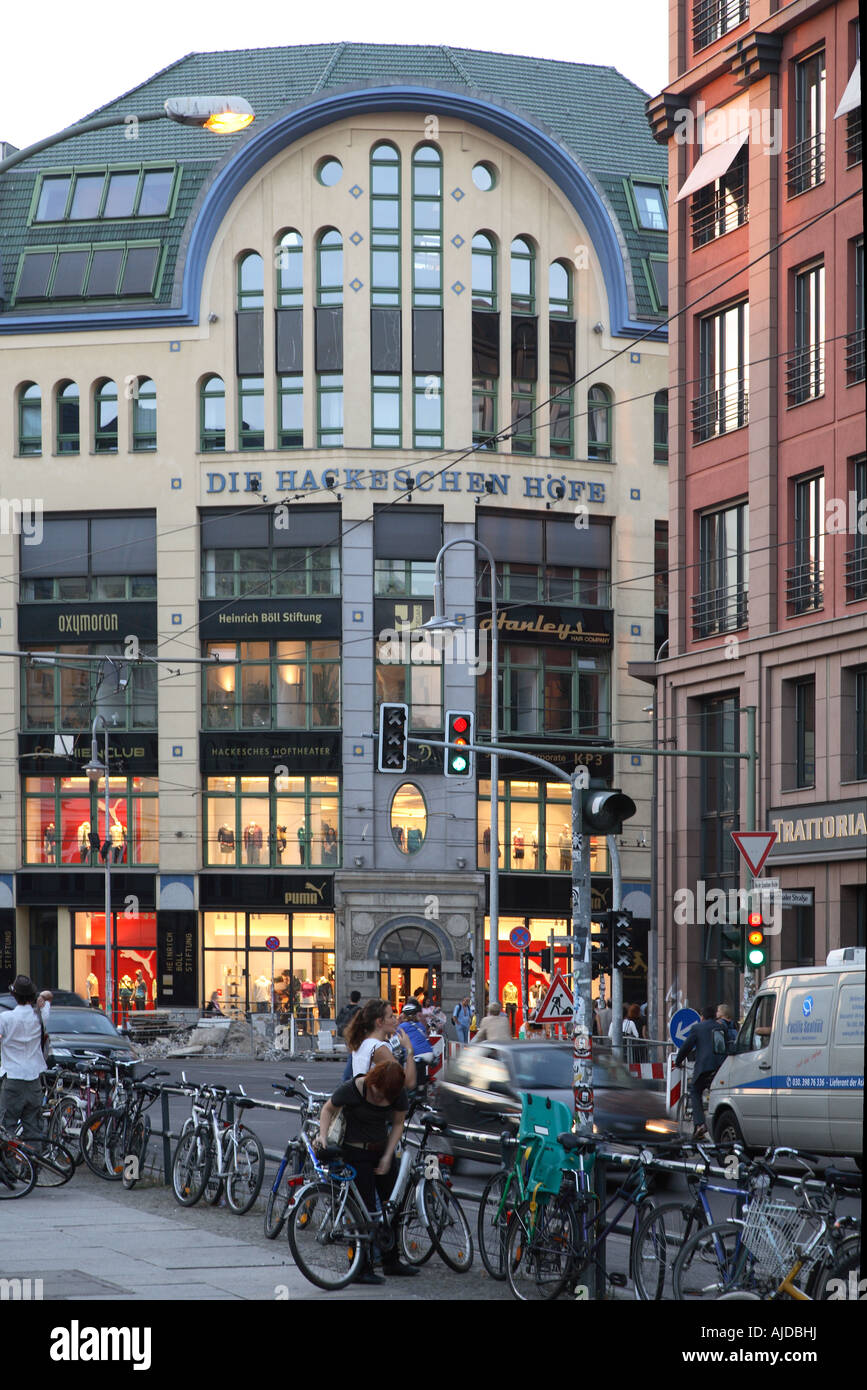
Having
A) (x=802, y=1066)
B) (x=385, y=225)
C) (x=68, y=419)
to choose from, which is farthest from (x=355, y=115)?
(x=802, y=1066)

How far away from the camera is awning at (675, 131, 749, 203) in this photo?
34375 millimetres

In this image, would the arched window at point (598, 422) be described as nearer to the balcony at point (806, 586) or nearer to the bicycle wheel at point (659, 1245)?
the balcony at point (806, 586)

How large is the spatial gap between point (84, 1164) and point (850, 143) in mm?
20973

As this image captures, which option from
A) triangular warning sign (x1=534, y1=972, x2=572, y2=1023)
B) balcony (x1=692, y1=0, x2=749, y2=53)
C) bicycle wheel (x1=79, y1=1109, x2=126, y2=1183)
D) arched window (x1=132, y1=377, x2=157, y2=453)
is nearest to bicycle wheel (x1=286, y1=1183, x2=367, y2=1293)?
bicycle wheel (x1=79, y1=1109, x2=126, y2=1183)

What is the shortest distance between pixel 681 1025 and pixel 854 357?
1198cm

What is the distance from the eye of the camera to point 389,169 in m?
56.0

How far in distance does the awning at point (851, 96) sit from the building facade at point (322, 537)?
79.1ft

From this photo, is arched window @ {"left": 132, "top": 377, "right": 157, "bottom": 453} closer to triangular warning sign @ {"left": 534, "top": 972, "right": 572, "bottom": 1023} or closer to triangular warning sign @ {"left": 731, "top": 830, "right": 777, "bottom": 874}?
triangular warning sign @ {"left": 534, "top": 972, "right": 572, "bottom": 1023}

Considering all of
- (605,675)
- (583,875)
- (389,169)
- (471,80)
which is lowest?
(583,875)

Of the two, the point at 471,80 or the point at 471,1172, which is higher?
the point at 471,80

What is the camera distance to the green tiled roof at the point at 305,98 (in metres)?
57.6

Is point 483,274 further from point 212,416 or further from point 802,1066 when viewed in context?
point 802,1066
